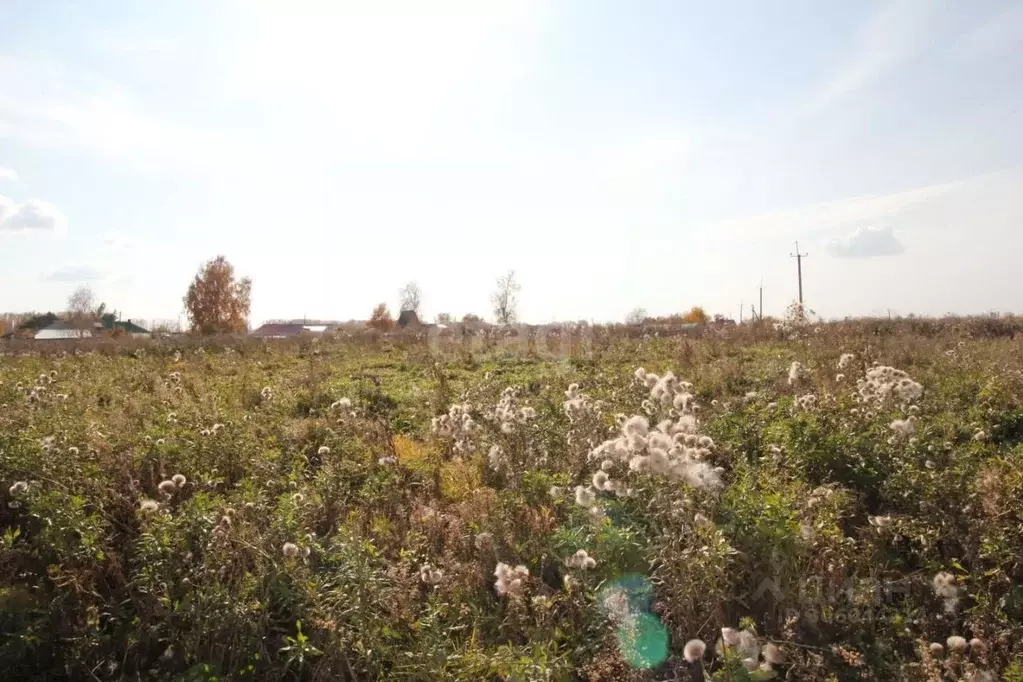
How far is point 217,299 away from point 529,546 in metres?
53.8

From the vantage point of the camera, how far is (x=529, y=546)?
423cm

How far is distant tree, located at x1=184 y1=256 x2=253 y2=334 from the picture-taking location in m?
52.8

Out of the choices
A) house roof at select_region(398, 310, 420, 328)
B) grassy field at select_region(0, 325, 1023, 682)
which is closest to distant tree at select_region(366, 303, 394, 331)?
house roof at select_region(398, 310, 420, 328)

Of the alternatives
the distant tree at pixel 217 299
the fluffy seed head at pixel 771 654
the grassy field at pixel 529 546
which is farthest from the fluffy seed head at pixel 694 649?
the distant tree at pixel 217 299

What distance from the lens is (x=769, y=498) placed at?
4.02 meters

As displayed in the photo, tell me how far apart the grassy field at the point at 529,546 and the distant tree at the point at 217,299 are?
49549mm

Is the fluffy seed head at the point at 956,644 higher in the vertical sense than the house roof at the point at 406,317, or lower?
lower

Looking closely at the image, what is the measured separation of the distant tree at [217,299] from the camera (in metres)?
Result: 52.8

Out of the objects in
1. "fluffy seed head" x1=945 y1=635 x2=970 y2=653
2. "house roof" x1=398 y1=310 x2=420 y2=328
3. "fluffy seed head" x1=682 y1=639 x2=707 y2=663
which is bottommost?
"fluffy seed head" x1=945 y1=635 x2=970 y2=653

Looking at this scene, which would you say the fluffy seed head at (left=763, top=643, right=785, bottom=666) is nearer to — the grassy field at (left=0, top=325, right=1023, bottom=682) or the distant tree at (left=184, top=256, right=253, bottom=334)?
the grassy field at (left=0, top=325, right=1023, bottom=682)

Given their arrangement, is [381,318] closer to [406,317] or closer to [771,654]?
[406,317]

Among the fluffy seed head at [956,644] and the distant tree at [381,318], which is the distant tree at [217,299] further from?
the fluffy seed head at [956,644]

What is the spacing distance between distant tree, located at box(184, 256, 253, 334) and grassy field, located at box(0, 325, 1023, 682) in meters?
49.5

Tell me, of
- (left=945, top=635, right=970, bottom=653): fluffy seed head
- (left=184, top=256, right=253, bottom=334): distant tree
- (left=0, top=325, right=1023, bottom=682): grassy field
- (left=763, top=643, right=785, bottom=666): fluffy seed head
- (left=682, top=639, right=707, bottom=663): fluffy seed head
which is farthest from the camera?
(left=184, top=256, right=253, bottom=334): distant tree
